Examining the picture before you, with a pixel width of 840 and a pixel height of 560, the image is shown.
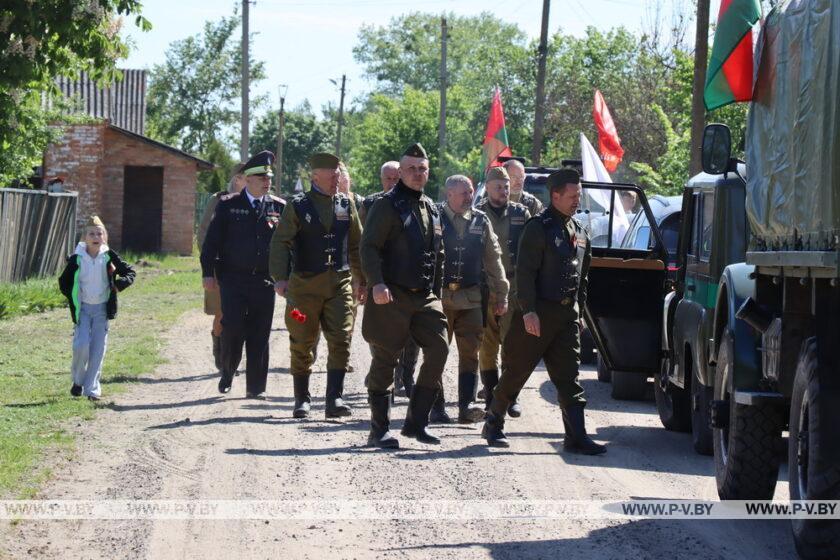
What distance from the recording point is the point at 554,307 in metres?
9.73

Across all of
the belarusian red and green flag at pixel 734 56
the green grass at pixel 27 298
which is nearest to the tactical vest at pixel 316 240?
the belarusian red and green flag at pixel 734 56

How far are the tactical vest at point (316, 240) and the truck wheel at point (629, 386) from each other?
133 inches

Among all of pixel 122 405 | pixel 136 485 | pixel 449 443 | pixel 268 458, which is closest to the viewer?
pixel 136 485

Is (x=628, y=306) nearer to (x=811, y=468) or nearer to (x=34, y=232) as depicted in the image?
(x=811, y=468)

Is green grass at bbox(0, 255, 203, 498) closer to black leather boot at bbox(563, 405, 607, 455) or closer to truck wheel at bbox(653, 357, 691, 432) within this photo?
black leather boot at bbox(563, 405, 607, 455)

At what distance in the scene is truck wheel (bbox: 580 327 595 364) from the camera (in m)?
16.2

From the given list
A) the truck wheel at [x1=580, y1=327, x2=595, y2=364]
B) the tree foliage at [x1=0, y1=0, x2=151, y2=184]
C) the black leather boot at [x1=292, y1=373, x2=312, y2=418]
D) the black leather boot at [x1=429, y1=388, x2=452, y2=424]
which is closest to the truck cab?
the black leather boot at [x1=429, y1=388, x2=452, y2=424]

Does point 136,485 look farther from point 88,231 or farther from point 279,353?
point 279,353

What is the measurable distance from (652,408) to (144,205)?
30377mm

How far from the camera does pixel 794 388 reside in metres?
6.54

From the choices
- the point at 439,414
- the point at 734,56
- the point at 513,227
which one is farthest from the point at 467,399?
the point at 734,56

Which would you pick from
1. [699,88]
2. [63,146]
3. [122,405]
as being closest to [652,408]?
[122,405]

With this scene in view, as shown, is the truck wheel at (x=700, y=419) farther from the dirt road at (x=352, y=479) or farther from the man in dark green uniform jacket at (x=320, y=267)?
the man in dark green uniform jacket at (x=320, y=267)

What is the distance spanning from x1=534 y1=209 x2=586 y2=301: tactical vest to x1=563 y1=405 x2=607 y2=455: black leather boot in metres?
0.78
